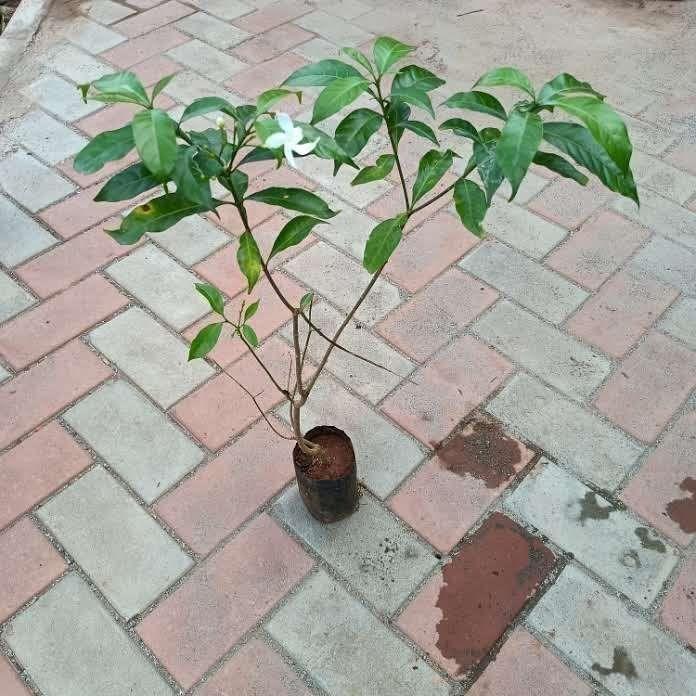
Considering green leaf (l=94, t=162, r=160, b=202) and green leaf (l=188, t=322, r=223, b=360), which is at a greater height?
green leaf (l=94, t=162, r=160, b=202)

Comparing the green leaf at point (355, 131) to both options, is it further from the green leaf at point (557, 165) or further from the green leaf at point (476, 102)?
the green leaf at point (557, 165)

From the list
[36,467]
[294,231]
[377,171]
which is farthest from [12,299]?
[377,171]

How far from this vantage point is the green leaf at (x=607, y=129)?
3.00 ft

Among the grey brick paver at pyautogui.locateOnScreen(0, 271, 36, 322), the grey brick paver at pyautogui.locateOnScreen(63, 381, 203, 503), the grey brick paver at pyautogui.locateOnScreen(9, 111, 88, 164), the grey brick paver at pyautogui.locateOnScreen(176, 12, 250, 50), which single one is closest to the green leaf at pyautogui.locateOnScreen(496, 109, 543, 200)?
the grey brick paver at pyautogui.locateOnScreen(63, 381, 203, 503)

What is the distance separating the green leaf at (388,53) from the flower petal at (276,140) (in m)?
0.32

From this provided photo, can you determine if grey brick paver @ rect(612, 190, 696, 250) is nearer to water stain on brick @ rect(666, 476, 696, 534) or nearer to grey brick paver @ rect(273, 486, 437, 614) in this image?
water stain on brick @ rect(666, 476, 696, 534)

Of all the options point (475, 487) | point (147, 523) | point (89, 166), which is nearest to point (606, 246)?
point (475, 487)

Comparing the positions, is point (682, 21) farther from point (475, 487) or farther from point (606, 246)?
point (475, 487)

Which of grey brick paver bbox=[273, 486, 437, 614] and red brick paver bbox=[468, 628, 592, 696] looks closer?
red brick paver bbox=[468, 628, 592, 696]

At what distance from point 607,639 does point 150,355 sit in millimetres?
1429

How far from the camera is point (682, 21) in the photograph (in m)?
3.55

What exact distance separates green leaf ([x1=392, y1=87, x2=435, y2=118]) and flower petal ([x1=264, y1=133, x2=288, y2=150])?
291 mm

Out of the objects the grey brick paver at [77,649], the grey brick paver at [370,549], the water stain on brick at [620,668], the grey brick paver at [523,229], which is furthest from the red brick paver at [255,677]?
the grey brick paver at [523,229]

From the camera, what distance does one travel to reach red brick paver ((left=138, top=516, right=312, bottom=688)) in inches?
61.0
